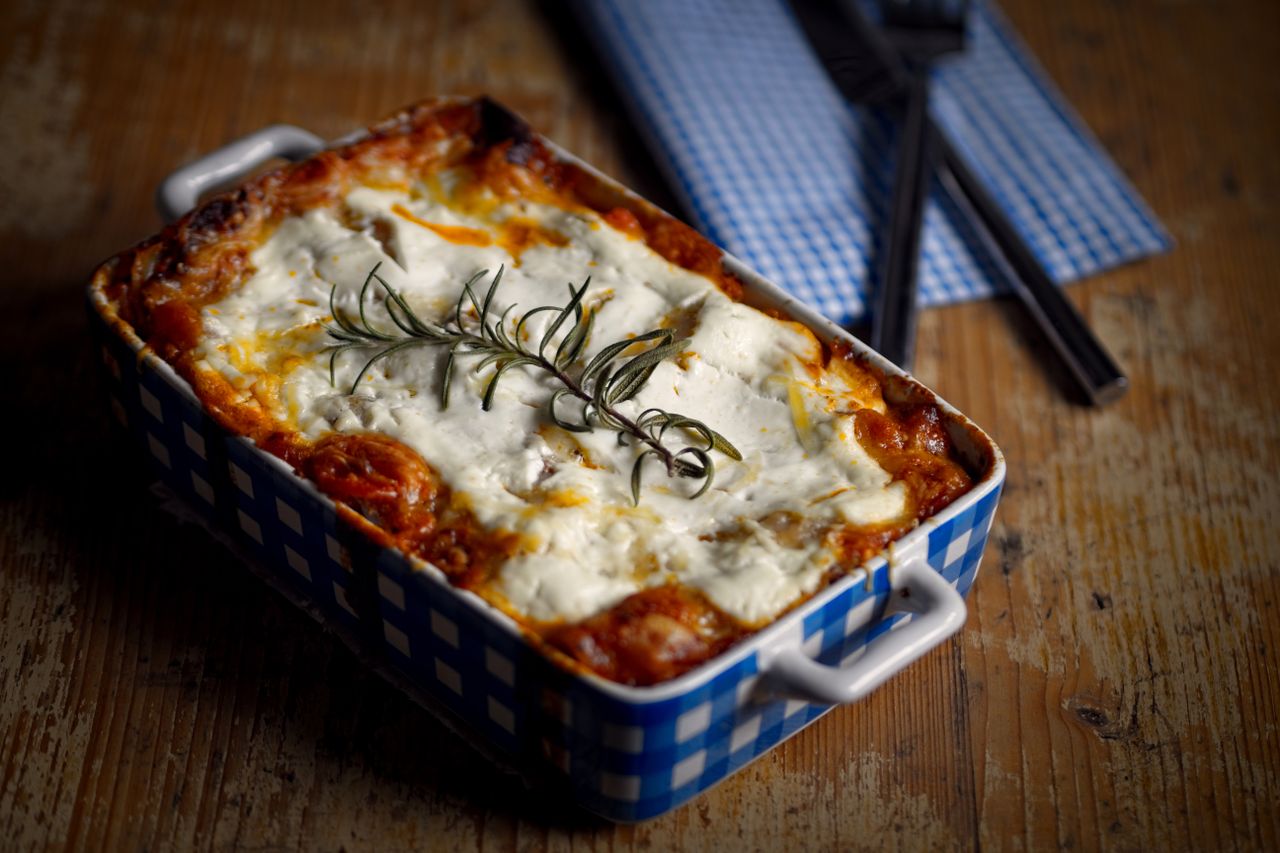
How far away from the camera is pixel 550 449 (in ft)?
5.85

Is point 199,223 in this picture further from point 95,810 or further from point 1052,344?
point 1052,344

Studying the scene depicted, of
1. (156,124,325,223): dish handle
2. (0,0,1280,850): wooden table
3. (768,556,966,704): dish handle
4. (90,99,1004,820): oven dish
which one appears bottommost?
(0,0,1280,850): wooden table

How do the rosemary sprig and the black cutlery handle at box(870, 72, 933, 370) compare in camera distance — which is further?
the black cutlery handle at box(870, 72, 933, 370)

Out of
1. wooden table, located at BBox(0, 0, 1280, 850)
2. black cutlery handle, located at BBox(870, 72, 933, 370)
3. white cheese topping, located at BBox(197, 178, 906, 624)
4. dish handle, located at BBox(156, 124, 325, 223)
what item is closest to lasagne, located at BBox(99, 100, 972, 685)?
white cheese topping, located at BBox(197, 178, 906, 624)

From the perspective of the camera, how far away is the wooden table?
1.74m

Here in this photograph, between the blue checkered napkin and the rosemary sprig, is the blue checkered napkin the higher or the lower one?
the lower one

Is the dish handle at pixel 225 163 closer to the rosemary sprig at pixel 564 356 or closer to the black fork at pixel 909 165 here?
the rosemary sprig at pixel 564 356

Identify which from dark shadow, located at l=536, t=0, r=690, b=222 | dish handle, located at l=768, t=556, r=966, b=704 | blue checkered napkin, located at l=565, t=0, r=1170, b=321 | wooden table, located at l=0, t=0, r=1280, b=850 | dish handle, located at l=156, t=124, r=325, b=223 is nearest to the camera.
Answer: dish handle, located at l=768, t=556, r=966, b=704

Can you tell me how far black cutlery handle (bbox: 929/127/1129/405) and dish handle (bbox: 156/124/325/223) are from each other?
1.20 m

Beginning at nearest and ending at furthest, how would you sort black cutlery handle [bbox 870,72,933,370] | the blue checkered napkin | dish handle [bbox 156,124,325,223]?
dish handle [bbox 156,124,325,223], black cutlery handle [bbox 870,72,933,370], the blue checkered napkin

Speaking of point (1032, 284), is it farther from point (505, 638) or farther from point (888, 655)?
point (505, 638)

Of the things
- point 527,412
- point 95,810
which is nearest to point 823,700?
point 527,412

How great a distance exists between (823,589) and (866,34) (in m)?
1.64

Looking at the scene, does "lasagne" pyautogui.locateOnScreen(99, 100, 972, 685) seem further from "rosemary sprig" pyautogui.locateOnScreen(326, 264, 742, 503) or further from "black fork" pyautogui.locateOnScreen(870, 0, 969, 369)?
"black fork" pyautogui.locateOnScreen(870, 0, 969, 369)
